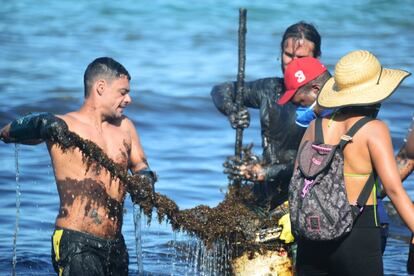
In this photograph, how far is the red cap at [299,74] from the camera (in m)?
6.39

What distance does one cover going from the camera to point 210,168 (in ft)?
36.7

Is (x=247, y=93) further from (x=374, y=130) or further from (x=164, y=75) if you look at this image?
(x=164, y=75)

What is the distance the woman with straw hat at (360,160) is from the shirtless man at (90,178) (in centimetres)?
123

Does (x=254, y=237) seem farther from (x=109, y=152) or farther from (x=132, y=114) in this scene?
(x=132, y=114)

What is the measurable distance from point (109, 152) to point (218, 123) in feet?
24.8

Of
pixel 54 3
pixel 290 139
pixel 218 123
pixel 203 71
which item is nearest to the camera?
pixel 290 139

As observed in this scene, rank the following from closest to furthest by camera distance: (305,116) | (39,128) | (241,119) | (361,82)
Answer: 1. (361,82)
2. (39,128)
3. (305,116)
4. (241,119)

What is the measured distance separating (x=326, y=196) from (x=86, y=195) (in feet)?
5.12

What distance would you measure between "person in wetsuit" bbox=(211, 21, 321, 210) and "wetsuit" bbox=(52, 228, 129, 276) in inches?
46.1

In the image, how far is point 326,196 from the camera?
516cm

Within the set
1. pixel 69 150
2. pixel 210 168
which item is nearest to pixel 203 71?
pixel 210 168

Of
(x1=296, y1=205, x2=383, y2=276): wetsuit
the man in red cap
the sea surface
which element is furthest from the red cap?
(x1=296, y1=205, x2=383, y2=276): wetsuit

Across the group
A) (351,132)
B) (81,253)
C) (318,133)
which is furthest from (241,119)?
(351,132)

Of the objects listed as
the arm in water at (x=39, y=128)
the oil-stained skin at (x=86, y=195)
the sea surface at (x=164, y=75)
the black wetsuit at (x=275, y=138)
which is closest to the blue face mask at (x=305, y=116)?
the black wetsuit at (x=275, y=138)
